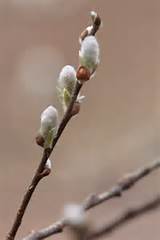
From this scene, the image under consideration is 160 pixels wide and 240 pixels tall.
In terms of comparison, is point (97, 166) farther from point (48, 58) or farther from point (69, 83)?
point (69, 83)

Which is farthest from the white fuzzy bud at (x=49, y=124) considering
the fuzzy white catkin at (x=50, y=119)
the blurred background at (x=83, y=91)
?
the blurred background at (x=83, y=91)

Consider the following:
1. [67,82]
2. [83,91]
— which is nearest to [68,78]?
[67,82]

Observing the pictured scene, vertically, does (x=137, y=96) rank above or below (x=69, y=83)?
above

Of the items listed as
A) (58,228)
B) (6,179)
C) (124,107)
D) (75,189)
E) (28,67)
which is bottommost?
(58,228)

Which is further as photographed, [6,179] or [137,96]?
[137,96]

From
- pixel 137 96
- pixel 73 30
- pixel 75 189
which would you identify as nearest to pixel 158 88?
pixel 137 96

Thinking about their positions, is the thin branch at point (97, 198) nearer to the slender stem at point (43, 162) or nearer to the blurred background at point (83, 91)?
the slender stem at point (43, 162)
